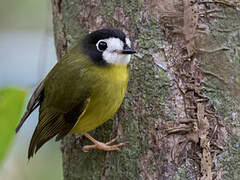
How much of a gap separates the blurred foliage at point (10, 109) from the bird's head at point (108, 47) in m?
0.59

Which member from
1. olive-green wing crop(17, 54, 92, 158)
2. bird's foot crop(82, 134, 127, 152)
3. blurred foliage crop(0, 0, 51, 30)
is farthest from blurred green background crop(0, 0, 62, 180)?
bird's foot crop(82, 134, 127, 152)

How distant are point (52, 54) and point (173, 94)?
276 centimetres

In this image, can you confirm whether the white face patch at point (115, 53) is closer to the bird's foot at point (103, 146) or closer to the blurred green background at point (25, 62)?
the bird's foot at point (103, 146)

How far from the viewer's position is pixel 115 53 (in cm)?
307

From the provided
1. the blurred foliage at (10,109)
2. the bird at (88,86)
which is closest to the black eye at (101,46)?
the bird at (88,86)

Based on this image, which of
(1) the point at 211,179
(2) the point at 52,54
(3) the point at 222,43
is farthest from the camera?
(2) the point at 52,54

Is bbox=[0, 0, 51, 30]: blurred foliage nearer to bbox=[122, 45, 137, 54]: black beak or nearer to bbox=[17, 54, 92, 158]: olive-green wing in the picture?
bbox=[17, 54, 92, 158]: olive-green wing

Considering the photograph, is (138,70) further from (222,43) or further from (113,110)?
(222,43)

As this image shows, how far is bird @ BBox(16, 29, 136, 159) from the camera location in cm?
303

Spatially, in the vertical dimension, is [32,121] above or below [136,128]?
below

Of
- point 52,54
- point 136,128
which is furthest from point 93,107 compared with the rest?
point 52,54

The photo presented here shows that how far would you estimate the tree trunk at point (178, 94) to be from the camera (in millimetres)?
2748

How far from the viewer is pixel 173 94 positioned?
2.87m

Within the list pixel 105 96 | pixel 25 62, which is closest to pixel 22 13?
pixel 25 62
